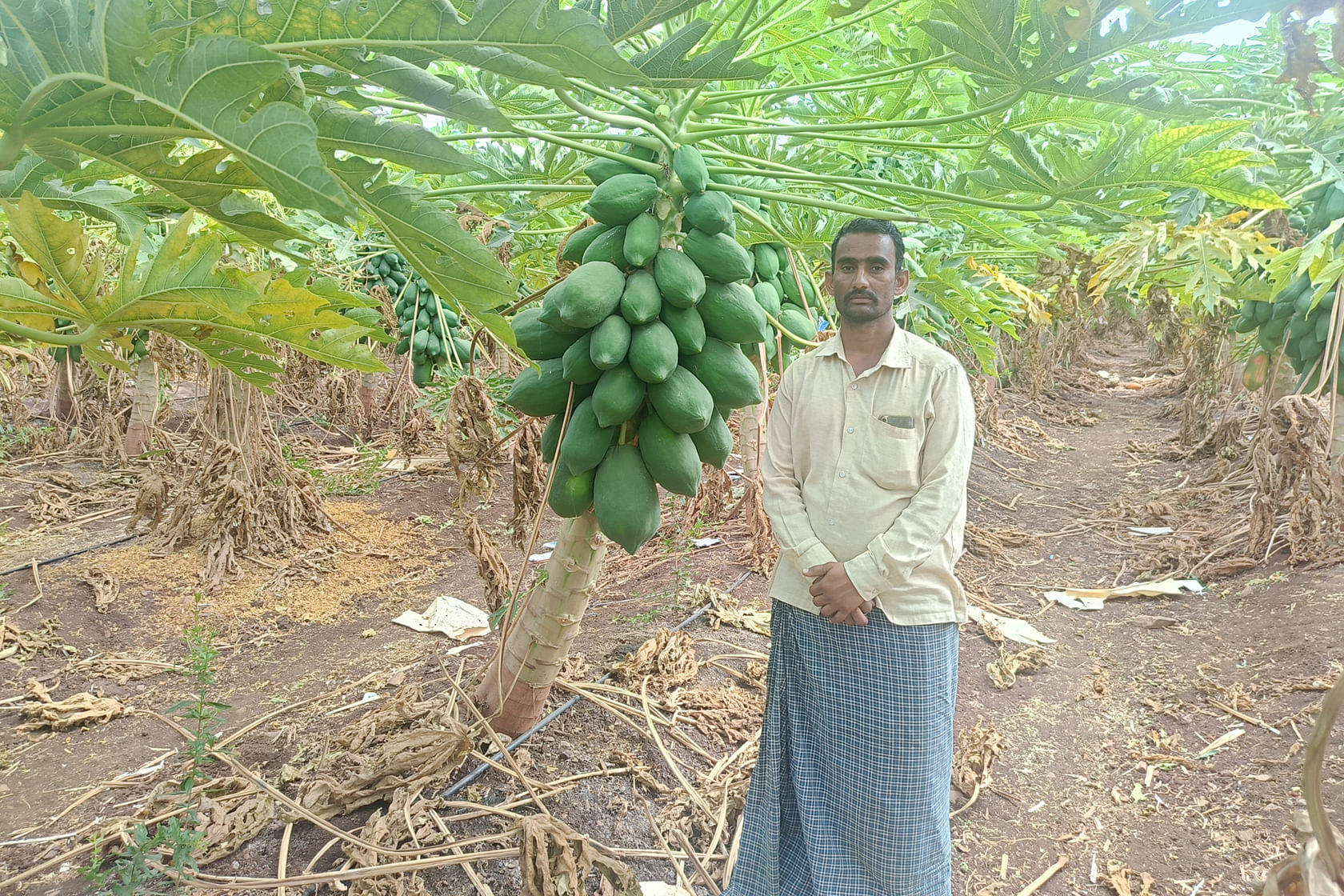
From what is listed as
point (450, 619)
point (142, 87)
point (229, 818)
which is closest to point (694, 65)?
point (142, 87)

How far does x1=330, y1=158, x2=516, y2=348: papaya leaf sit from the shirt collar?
0.95 metres

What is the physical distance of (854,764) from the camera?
1.85m

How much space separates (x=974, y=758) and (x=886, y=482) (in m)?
1.55

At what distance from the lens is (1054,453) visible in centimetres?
849

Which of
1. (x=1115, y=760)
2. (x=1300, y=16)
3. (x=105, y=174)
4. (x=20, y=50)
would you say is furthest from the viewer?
(x=1115, y=760)

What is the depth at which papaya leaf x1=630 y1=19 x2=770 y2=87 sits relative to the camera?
109cm

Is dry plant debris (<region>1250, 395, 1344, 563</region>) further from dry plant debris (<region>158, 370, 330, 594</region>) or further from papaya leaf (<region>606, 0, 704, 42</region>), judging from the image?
dry plant debris (<region>158, 370, 330, 594</region>)

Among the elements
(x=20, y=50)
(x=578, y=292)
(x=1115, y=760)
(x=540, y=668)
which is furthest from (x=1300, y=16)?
(x=1115, y=760)

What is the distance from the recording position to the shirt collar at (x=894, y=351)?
181 centimetres

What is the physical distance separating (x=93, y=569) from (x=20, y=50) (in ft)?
13.5

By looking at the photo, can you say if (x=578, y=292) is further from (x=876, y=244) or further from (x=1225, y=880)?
(x=1225, y=880)

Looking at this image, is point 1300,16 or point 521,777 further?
point 521,777

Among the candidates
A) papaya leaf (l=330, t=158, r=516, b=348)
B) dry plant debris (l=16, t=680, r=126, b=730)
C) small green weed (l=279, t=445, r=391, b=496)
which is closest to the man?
papaya leaf (l=330, t=158, r=516, b=348)

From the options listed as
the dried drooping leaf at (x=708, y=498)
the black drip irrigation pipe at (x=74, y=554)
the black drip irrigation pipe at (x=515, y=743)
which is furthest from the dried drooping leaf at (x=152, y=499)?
the black drip irrigation pipe at (x=515, y=743)
